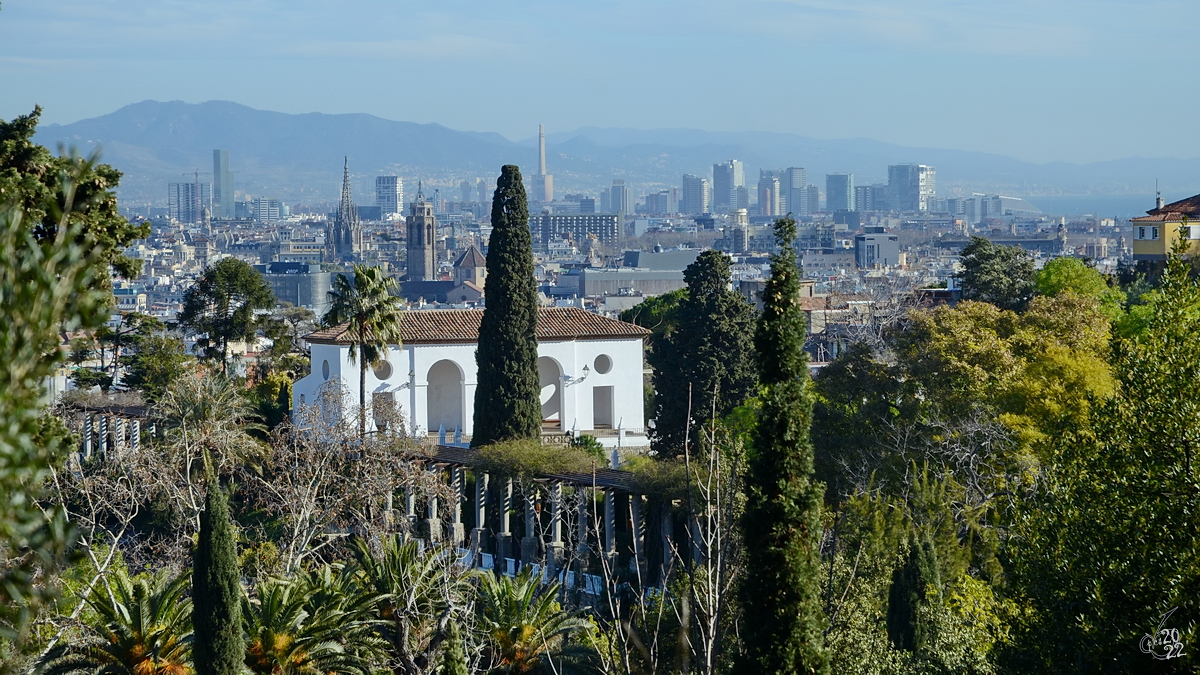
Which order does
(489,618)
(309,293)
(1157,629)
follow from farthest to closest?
(309,293) < (489,618) < (1157,629)

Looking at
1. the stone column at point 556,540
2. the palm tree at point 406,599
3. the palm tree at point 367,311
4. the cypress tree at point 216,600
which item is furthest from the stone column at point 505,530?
the cypress tree at point 216,600

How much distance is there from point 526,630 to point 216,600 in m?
3.05

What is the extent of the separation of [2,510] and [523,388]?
71.0ft

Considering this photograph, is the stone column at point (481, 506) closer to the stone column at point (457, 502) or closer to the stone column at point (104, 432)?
the stone column at point (457, 502)

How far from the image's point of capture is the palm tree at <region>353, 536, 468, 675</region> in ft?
43.3

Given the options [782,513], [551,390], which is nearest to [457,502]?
[551,390]

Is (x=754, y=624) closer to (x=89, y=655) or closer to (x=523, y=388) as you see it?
(x=89, y=655)

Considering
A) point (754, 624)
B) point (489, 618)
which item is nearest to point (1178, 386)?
point (754, 624)

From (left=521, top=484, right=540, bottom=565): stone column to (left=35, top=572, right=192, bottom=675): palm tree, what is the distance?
9.09 m

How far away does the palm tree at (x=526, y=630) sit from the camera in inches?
543

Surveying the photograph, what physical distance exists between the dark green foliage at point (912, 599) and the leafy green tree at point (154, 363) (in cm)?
2080

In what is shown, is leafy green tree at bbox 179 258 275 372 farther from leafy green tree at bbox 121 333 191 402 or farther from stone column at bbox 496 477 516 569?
stone column at bbox 496 477 516 569

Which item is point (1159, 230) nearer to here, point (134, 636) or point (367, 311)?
point (367, 311)

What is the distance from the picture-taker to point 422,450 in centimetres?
2483
